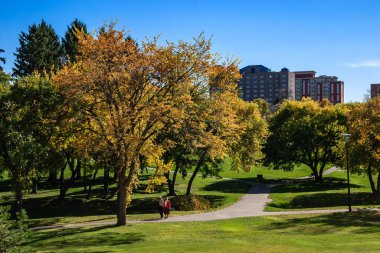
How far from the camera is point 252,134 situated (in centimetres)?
4225

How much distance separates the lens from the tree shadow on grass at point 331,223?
2297 cm

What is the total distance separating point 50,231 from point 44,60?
55.3 meters

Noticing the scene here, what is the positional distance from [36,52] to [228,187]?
4355cm

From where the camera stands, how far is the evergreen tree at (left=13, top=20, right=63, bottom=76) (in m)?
72.9

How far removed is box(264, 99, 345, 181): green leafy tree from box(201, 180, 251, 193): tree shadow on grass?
8642 millimetres

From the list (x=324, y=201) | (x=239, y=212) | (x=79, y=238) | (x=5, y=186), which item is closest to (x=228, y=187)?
(x=324, y=201)

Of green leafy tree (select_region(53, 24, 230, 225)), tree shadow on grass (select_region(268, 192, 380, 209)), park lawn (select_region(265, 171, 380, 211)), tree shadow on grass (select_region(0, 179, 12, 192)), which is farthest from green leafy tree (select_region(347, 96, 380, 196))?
tree shadow on grass (select_region(0, 179, 12, 192))

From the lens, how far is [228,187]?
5319 centimetres

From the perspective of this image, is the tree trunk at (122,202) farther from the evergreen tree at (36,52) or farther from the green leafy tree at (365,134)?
the evergreen tree at (36,52)

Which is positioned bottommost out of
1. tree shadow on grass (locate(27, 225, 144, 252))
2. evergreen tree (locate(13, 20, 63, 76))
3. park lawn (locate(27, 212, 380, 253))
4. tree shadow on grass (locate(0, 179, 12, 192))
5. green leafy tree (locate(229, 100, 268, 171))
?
tree shadow on grass (locate(27, 225, 144, 252))

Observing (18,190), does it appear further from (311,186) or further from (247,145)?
(311,186)

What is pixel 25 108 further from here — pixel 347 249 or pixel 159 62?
pixel 347 249

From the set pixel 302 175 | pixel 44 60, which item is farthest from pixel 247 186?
pixel 44 60

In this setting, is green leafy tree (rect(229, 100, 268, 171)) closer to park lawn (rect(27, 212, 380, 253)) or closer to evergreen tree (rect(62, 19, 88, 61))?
park lawn (rect(27, 212, 380, 253))
